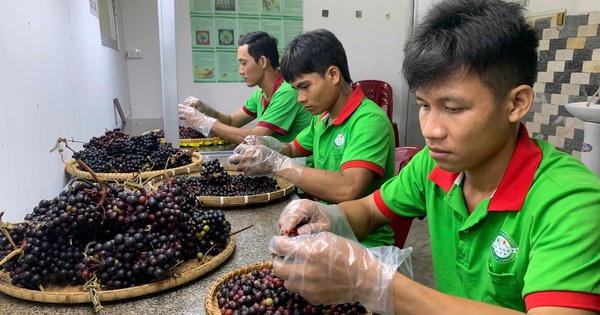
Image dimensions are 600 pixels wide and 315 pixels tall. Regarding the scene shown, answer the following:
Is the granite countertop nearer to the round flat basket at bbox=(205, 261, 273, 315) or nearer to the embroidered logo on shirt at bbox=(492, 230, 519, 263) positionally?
the round flat basket at bbox=(205, 261, 273, 315)

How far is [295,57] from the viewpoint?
174 cm

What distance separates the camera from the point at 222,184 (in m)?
1.65

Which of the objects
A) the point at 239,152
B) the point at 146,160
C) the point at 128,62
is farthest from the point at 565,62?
the point at 128,62

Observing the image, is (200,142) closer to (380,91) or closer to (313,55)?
(313,55)

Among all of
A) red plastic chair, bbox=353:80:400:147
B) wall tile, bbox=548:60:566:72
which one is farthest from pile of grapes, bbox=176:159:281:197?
red plastic chair, bbox=353:80:400:147

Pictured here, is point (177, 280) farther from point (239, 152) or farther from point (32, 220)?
point (239, 152)

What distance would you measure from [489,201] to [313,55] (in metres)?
1.05

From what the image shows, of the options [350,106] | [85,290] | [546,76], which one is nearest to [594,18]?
[546,76]

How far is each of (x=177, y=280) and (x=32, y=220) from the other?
398 millimetres

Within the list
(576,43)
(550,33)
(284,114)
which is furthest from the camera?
(550,33)

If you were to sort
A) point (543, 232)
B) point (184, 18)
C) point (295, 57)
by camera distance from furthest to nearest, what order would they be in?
1. point (184, 18)
2. point (295, 57)
3. point (543, 232)

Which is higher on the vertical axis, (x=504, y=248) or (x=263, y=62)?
(x=263, y=62)

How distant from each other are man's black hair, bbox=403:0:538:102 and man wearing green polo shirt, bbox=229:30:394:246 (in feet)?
2.51

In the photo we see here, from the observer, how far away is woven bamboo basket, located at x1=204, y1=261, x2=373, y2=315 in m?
0.85
